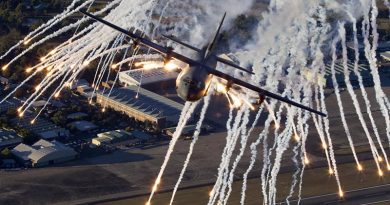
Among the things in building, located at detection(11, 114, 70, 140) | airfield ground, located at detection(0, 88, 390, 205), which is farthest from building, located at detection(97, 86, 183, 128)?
building, located at detection(11, 114, 70, 140)

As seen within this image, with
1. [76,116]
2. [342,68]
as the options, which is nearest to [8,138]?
[76,116]

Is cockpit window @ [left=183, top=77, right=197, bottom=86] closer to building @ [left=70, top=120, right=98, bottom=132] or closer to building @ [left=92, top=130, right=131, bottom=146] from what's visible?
building @ [left=92, top=130, right=131, bottom=146]

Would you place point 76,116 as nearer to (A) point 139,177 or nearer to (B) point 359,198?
(A) point 139,177

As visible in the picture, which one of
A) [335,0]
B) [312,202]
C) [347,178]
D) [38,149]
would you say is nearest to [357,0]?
[335,0]

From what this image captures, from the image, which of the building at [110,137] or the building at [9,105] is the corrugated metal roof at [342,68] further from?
the building at [9,105]

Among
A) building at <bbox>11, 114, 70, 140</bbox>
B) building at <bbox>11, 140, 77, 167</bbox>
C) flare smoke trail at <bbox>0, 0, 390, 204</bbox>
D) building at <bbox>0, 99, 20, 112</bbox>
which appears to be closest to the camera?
flare smoke trail at <bbox>0, 0, 390, 204</bbox>

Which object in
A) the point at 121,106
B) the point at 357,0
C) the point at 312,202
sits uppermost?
the point at 357,0

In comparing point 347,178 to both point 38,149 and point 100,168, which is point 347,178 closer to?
point 100,168
